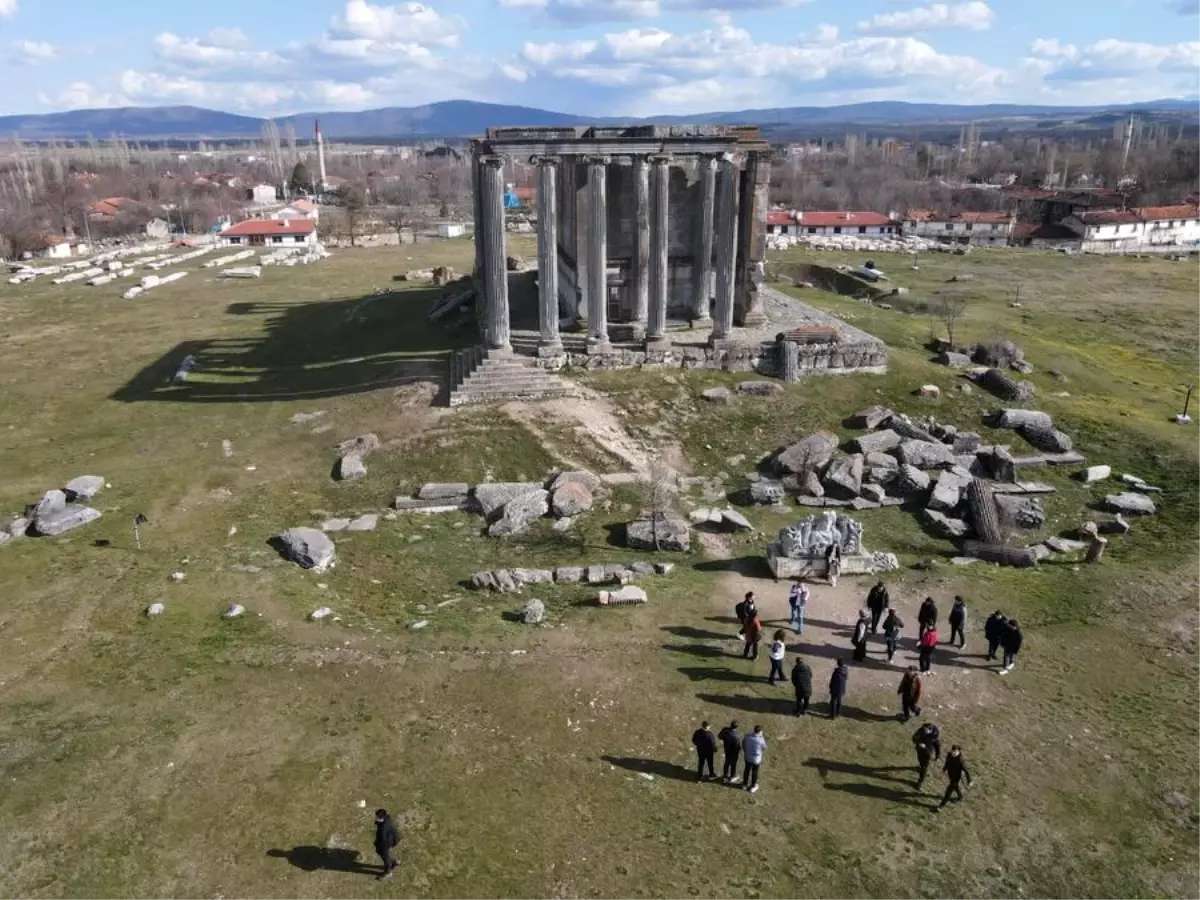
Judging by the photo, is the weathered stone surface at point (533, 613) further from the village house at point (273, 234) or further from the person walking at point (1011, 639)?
the village house at point (273, 234)

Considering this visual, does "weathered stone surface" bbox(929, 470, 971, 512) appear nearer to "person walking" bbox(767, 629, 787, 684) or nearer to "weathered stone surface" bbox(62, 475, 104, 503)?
"person walking" bbox(767, 629, 787, 684)

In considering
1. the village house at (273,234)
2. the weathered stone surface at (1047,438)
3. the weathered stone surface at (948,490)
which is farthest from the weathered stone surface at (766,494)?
the village house at (273,234)

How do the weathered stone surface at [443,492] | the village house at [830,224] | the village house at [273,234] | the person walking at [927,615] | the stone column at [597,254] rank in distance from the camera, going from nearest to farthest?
the person walking at [927,615] → the weathered stone surface at [443,492] → the stone column at [597,254] → the village house at [273,234] → the village house at [830,224]

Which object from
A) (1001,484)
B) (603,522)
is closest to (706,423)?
(603,522)

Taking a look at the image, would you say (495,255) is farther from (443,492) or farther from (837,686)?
(837,686)

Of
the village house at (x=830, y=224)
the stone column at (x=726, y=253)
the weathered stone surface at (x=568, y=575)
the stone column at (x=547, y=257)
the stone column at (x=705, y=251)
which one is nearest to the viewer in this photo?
the weathered stone surface at (x=568, y=575)

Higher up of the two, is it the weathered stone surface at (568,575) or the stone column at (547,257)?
the stone column at (547,257)

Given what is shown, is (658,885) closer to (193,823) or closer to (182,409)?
(193,823)

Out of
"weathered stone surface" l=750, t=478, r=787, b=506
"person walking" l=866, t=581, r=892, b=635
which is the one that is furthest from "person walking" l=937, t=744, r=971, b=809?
"weathered stone surface" l=750, t=478, r=787, b=506
